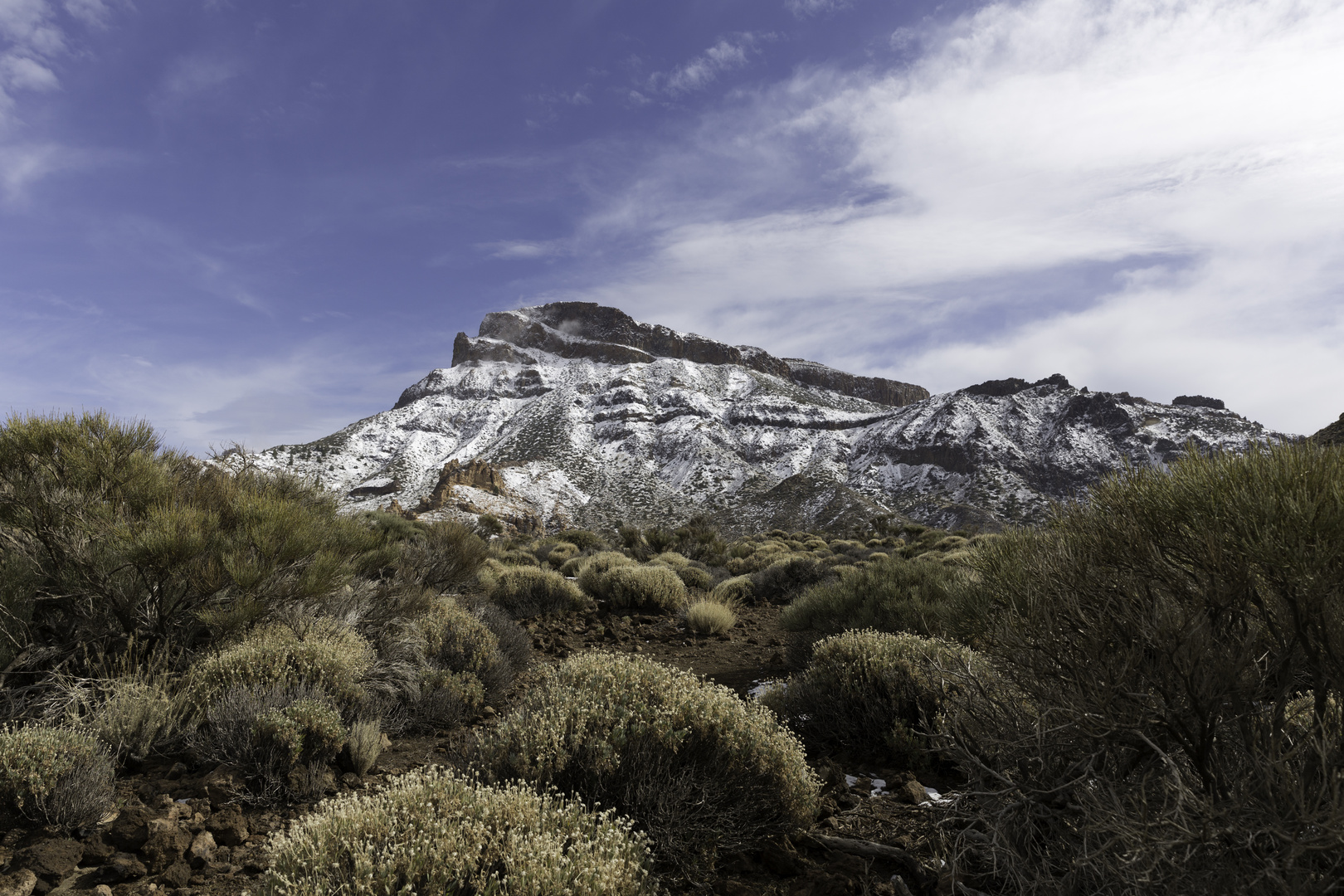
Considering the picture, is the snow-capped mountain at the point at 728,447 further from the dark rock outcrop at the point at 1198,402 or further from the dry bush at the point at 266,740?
the dry bush at the point at 266,740

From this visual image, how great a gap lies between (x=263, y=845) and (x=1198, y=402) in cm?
11099

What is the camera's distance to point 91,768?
355 cm

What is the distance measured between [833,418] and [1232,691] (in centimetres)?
9051

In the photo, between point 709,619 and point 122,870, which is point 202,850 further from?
point 709,619

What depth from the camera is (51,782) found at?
133 inches

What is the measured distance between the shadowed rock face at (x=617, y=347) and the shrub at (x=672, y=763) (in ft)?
426

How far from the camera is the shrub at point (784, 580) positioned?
13.8m

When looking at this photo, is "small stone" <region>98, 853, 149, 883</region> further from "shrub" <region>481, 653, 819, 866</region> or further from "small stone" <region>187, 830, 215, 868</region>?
"shrub" <region>481, 653, 819, 866</region>

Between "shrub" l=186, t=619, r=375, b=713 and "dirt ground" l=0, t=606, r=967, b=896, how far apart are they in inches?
24.8

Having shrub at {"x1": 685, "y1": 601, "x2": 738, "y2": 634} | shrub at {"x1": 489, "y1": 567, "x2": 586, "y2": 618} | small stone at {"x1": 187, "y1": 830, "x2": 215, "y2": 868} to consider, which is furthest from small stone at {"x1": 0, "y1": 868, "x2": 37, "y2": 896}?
shrub at {"x1": 685, "y1": 601, "x2": 738, "y2": 634}

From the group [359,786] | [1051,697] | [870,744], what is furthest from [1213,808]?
[359,786]

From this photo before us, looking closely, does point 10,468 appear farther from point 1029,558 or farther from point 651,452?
point 651,452

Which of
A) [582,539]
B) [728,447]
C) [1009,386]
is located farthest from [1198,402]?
[582,539]

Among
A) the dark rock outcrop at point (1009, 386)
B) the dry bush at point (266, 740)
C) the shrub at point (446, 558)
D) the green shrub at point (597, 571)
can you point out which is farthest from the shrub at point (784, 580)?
the dark rock outcrop at point (1009, 386)
